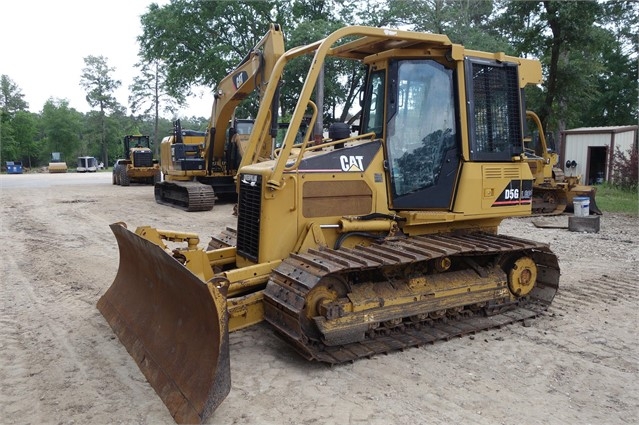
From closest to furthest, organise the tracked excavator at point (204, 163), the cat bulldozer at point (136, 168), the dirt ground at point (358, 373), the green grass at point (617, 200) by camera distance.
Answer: the dirt ground at point (358, 373) → the tracked excavator at point (204, 163) → the green grass at point (617, 200) → the cat bulldozer at point (136, 168)

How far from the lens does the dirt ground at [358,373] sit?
353 centimetres

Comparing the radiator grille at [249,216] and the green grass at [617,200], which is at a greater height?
the radiator grille at [249,216]

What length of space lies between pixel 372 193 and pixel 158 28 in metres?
23.1

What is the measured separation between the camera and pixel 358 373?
163 inches

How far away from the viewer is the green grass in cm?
1487

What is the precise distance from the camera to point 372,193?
5137mm

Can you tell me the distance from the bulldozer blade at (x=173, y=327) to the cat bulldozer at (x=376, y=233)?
0.07 feet

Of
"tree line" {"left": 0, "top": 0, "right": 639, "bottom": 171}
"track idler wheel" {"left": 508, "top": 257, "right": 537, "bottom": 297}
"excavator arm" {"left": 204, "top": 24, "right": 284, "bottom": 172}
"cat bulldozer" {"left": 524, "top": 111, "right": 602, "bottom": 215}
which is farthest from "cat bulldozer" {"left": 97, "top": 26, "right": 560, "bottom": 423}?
"cat bulldozer" {"left": 524, "top": 111, "right": 602, "bottom": 215}

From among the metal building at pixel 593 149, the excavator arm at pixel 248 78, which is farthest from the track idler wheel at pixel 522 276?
the metal building at pixel 593 149

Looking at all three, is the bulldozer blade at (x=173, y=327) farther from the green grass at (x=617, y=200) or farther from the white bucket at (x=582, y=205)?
the green grass at (x=617, y=200)

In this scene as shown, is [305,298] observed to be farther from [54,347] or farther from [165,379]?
[54,347]

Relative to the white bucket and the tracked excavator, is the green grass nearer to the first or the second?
the white bucket

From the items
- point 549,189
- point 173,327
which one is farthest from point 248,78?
point 549,189

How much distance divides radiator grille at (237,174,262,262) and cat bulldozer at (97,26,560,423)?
0.02 metres
